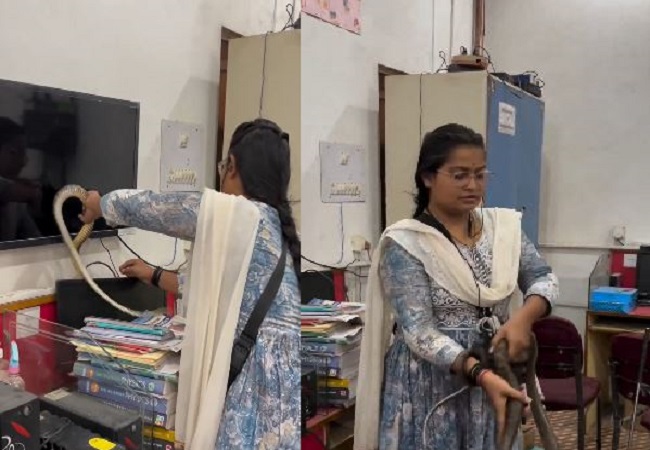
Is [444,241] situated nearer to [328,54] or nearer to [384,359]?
[384,359]

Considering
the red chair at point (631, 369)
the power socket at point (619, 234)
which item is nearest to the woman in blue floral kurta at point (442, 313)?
the red chair at point (631, 369)

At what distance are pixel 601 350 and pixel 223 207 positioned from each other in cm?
327

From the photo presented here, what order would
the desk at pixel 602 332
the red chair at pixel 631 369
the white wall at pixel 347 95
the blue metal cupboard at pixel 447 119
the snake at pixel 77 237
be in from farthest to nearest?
the desk at pixel 602 332 → the blue metal cupboard at pixel 447 119 → the white wall at pixel 347 95 → the red chair at pixel 631 369 → the snake at pixel 77 237

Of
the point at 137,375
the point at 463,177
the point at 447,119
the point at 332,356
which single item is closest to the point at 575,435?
the point at 447,119

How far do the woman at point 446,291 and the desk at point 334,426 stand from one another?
379 millimetres

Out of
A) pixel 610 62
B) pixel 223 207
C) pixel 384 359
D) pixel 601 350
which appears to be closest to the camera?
pixel 223 207

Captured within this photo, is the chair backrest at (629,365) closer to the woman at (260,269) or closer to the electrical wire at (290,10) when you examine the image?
the woman at (260,269)

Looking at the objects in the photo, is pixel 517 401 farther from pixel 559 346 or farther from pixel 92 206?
pixel 559 346

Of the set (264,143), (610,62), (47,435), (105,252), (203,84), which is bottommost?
(47,435)

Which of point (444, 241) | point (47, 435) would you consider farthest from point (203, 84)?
point (47, 435)

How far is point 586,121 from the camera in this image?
4.49m

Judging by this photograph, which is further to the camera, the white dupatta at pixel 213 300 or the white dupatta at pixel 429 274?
the white dupatta at pixel 429 274

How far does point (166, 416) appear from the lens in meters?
1.68

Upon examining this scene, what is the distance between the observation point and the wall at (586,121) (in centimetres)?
435
